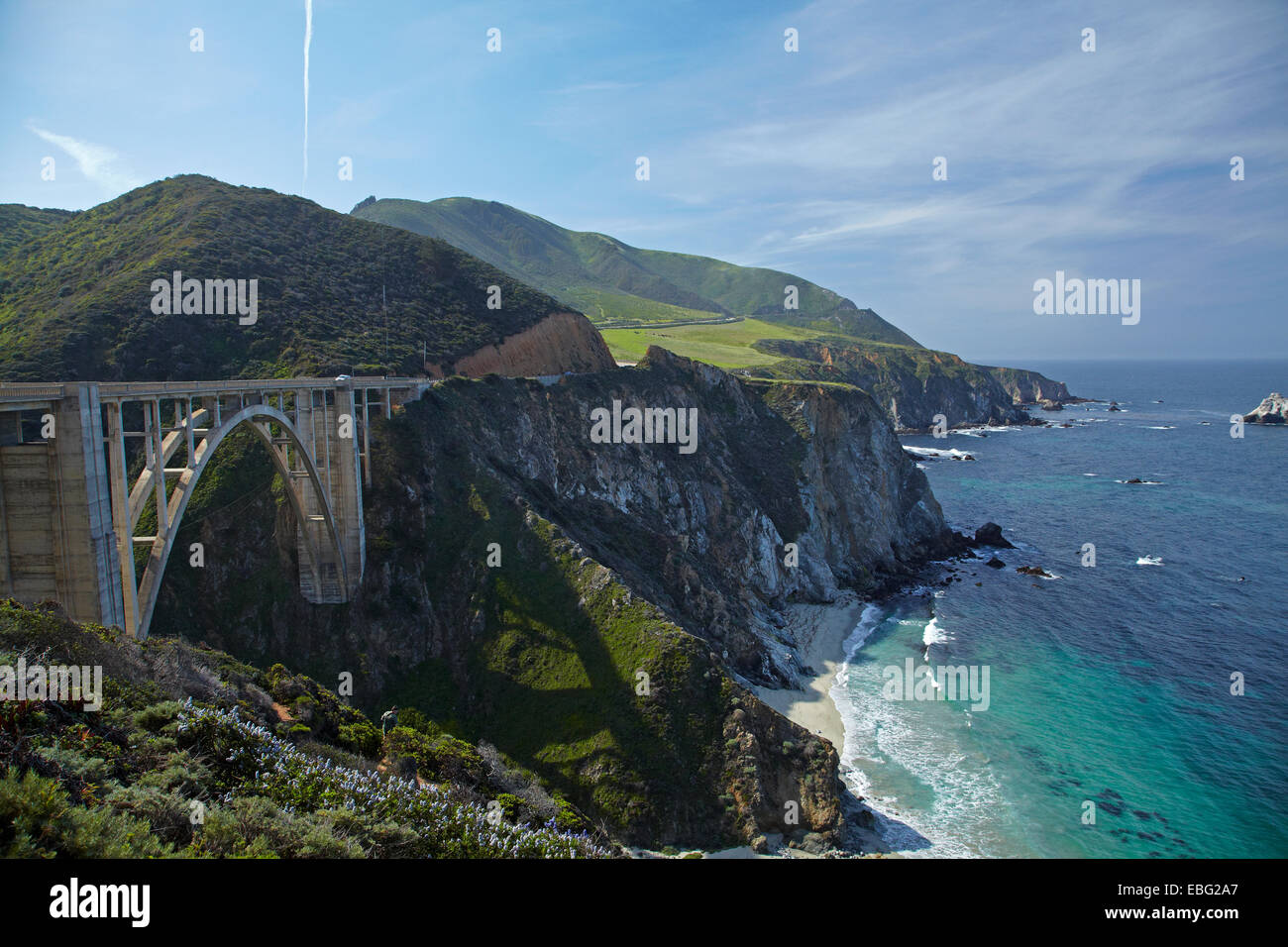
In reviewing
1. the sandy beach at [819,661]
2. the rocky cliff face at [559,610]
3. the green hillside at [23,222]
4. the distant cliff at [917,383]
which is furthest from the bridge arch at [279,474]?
the distant cliff at [917,383]

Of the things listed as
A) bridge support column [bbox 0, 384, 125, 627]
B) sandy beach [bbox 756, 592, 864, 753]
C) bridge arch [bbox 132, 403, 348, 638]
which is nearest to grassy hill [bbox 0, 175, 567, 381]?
Result: bridge arch [bbox 132, 403, 348, 638]

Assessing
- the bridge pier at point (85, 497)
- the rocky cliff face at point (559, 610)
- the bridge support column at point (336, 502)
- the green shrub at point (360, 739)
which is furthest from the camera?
the bridge support column at point (336, 502)

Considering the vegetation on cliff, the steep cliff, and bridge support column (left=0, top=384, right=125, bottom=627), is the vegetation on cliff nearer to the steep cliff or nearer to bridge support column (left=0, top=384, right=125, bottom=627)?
bridge support column (left=0, top=384, right=125, bottom=627)

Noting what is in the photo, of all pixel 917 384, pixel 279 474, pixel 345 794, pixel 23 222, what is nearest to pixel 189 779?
pixel 345 794

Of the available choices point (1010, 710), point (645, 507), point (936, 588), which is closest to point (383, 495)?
point (645, 507)

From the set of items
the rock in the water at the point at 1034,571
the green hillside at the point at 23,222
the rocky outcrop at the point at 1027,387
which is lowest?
the rock in the water at the point at 1034,571

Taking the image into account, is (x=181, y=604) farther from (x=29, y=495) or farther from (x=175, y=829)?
(x=175, y=829)

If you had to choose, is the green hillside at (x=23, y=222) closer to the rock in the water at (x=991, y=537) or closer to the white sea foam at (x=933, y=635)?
the white sea foam at (x=933, y=635)
